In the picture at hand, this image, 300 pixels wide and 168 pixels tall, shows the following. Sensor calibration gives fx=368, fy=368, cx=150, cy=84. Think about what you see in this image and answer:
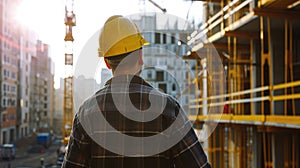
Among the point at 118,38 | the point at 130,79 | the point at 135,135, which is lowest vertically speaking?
the point at 135,135

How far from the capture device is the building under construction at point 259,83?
252 inches

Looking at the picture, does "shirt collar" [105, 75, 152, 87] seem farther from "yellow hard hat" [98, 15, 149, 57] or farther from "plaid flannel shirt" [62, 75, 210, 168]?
"yellow hard hat" [98, 15, 149, 57]

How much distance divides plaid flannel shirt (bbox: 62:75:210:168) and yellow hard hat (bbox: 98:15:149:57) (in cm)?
12

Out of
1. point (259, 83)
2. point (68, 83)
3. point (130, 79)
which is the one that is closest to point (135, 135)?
point (130, 79)

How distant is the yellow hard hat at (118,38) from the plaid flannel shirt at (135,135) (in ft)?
0.39

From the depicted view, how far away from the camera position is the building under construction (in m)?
6.40

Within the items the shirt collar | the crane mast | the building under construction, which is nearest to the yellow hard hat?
the shirt collar

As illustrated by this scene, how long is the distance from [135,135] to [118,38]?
1.38 feet

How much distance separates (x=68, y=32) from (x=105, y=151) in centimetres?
1721

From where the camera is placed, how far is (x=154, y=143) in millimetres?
1440

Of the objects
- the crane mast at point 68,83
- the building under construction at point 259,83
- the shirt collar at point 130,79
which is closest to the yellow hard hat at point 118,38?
the shirt collar at point 130,79

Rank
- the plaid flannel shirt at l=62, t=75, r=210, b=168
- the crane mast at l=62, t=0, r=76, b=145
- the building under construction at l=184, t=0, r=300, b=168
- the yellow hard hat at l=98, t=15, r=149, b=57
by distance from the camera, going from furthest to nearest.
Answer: the crane mast at l=62, t=0, r=76, b=145 → the building under construction at l=184, t=0, r=300, b=168 → the yellow hard hat at l=98, t=15, r=149, b=57 → the plaid flannel shirt at l=62, t=75, r=210, b=168

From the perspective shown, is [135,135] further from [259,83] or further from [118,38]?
[259,83]

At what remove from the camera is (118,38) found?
5.14 feet
